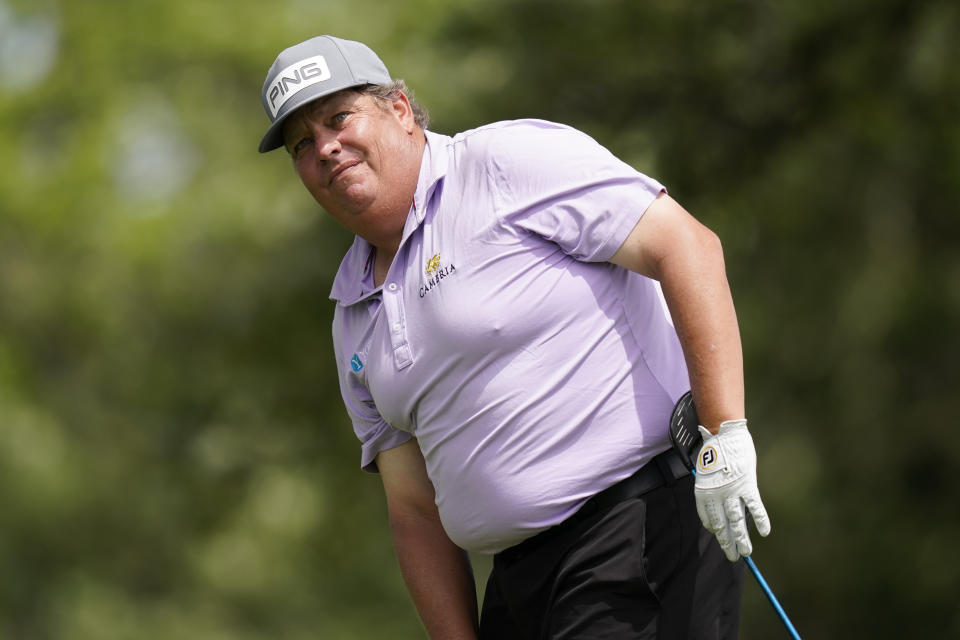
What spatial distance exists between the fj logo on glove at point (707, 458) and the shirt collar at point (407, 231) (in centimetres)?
69

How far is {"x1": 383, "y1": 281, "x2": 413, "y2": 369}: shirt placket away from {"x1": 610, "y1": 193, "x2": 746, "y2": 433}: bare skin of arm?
17.3 inches

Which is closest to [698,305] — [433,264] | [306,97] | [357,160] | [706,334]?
[706,334]

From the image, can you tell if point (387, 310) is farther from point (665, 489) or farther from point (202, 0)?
point (202, 0)

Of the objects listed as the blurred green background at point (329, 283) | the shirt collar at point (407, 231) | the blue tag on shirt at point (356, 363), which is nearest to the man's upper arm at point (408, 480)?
the blue tag on shirt at point (356, 363)

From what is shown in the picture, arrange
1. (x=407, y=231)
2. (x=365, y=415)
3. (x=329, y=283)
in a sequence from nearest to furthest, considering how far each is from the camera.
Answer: (x=407, y=231) < (x=365, y=415) < (x=329, y=283)

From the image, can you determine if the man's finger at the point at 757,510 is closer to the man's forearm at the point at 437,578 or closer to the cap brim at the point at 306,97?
the man's forearm at the point at 437,578

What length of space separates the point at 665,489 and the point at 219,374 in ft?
19.8

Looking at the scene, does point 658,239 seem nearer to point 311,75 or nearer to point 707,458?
point 707,458

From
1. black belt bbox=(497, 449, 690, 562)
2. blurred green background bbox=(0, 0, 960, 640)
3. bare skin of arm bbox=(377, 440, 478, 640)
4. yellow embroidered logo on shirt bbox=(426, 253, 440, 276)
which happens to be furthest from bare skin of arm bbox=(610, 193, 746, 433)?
blurred green background bbox=(0, 0, 960, 640)

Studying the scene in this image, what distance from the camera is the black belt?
2369mm

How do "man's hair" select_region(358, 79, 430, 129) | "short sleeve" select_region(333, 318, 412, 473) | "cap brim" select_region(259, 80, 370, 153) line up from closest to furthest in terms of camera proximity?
"cap brim" select_region(259, 80, 370, 153)
"man's hair" select_region(358, 79, 430, 129)
"short sleeve" select_region(333, 318, 412, 473)

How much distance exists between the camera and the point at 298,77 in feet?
8.24

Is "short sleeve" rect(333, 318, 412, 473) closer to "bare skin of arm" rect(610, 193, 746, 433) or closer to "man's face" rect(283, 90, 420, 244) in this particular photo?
"man's face" rect(283, 90, 420, 244)

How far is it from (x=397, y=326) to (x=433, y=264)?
136 mm
